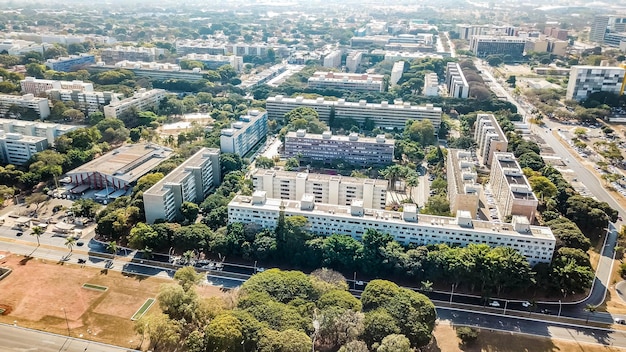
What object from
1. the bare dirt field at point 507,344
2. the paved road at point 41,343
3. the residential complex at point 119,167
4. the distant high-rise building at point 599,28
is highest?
the distant high-rise building at point 599,28

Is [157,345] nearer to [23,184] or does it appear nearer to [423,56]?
[23,184]

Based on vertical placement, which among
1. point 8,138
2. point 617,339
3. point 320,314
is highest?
point 8,138

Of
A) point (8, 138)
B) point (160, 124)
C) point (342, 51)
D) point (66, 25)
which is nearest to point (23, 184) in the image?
point (8, 138)

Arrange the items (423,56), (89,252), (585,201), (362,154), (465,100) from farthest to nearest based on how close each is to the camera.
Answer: (423,56) → (465,100) → (362,154) → (585,201) → (89,252)

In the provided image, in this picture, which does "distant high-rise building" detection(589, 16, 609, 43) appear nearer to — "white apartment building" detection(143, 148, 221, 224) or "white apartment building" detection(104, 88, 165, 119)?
"white apartment building" detection(104, 88, 165, 119)

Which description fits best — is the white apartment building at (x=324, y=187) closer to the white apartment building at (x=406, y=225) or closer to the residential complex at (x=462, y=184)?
the white apartment building at (x=406, y=225)

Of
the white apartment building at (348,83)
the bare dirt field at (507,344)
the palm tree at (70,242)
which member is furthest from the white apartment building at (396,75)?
the palm tree at (70,242)
